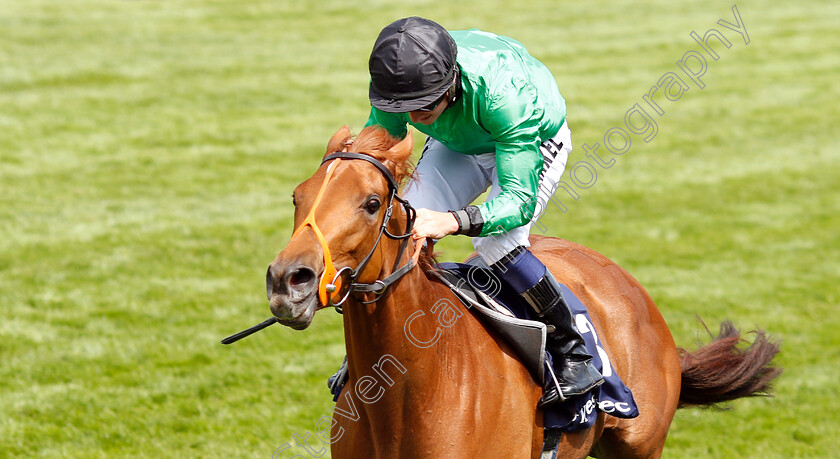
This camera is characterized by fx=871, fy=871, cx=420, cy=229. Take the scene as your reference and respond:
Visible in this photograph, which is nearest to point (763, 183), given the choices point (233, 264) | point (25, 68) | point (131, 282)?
point (233, 264)

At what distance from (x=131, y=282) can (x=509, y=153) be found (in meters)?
5.72

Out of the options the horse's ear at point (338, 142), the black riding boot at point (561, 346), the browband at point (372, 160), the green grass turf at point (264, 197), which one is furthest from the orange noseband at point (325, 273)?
the green grass turf at point (264, 197)

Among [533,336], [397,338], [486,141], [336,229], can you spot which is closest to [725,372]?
[533,336]

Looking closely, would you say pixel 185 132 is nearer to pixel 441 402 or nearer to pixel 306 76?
pixel 306 76

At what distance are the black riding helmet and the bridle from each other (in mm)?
300

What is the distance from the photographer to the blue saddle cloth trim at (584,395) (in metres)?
3.66

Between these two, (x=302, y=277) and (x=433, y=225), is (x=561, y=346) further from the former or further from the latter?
(x=302, y=277)

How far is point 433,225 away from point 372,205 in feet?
0.96

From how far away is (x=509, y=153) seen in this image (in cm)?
323

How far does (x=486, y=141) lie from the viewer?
3492mm

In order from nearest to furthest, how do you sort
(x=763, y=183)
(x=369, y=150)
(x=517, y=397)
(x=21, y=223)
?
(x=369, y=150) < (x=517, y=397) < (x=21, y=223) < (x=763, y=183)

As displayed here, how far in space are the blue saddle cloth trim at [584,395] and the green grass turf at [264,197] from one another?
74.9 inches

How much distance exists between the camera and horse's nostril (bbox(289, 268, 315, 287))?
8.23ft

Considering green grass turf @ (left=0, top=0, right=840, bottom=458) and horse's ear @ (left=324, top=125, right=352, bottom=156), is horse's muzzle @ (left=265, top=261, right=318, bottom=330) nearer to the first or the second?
horse's ear @ (left=324, top=125, right=352, bottom=156)
